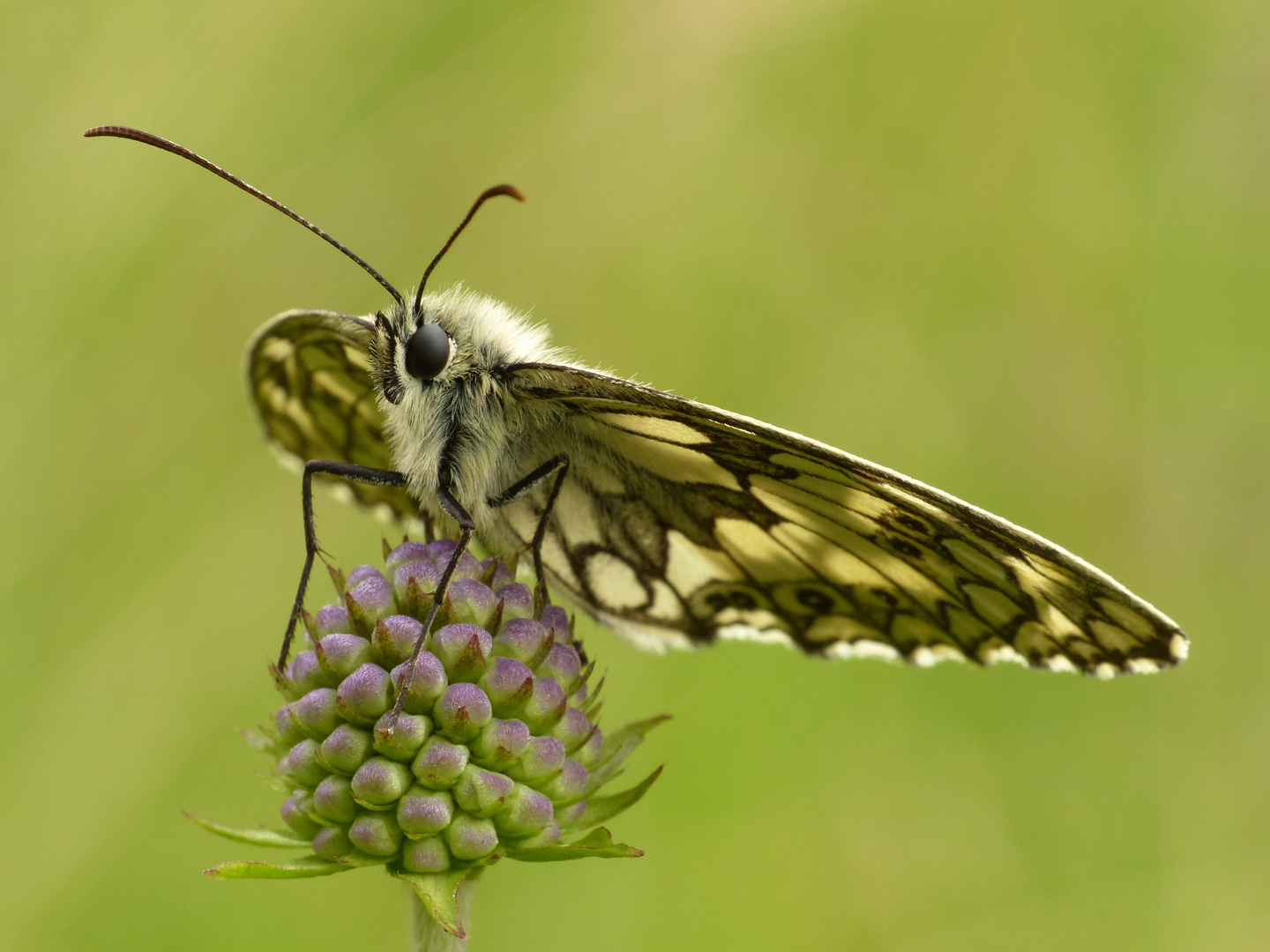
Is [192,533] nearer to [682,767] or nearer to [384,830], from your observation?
[682,767]

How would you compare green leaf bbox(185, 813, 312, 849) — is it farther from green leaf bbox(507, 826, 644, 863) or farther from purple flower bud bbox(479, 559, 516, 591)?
purple flower bud bbox(479, 559, 516, 591)

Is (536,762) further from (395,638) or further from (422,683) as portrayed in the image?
(395,638)

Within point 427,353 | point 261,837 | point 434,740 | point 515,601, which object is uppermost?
point 427,353

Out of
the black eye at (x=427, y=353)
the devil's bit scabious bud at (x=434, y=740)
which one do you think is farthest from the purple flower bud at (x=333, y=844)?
the black eye at (x=427, y=353)

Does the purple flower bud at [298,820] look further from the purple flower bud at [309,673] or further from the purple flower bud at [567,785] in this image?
the purple flower bud at [567,785]

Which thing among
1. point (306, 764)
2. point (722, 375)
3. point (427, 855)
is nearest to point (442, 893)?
point (427, 855)

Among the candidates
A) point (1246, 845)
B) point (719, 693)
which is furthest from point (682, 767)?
point (1246, 845)
